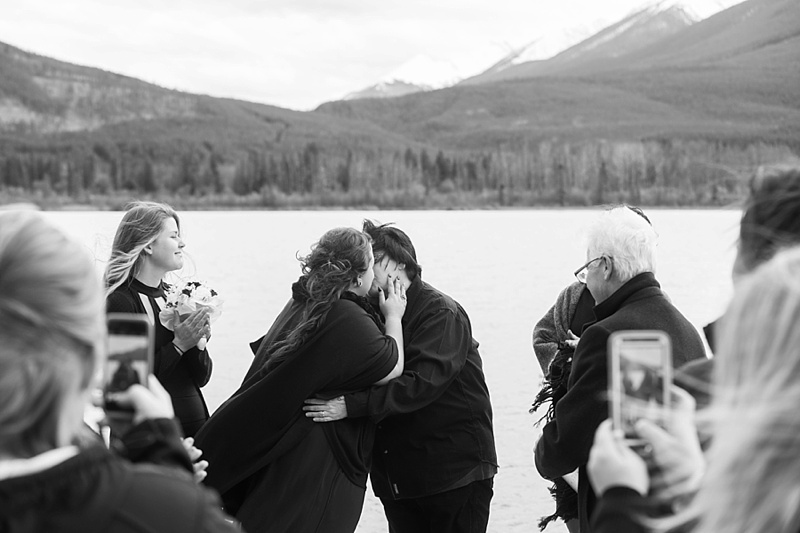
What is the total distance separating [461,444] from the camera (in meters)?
4.90

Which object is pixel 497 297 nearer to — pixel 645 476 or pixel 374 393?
pixel 374 393

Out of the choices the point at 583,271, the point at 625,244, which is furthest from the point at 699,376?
the point at 583,271

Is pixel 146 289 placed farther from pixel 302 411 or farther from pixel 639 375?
pixel 639 375

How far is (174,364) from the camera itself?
485cm

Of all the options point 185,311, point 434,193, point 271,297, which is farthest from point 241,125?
point 185,311

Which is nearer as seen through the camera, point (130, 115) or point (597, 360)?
point (597, 360)

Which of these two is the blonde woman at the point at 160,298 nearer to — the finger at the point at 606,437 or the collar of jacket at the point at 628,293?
the collar of jacket at the point at 628,293

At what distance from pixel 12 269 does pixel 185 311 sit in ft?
10.1

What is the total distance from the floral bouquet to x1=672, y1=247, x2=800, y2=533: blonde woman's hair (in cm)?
343

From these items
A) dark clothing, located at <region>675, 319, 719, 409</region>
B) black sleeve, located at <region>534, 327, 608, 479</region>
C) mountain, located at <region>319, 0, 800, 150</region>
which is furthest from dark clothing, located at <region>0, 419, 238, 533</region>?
mountain, located at <region>319, 0, 800, 150</region>

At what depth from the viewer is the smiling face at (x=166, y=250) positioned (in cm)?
506

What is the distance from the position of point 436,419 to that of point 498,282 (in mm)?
25814

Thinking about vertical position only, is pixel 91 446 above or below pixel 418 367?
above

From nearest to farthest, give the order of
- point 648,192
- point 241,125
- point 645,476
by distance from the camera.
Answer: point 645,476, point 648,192, point 241,125
